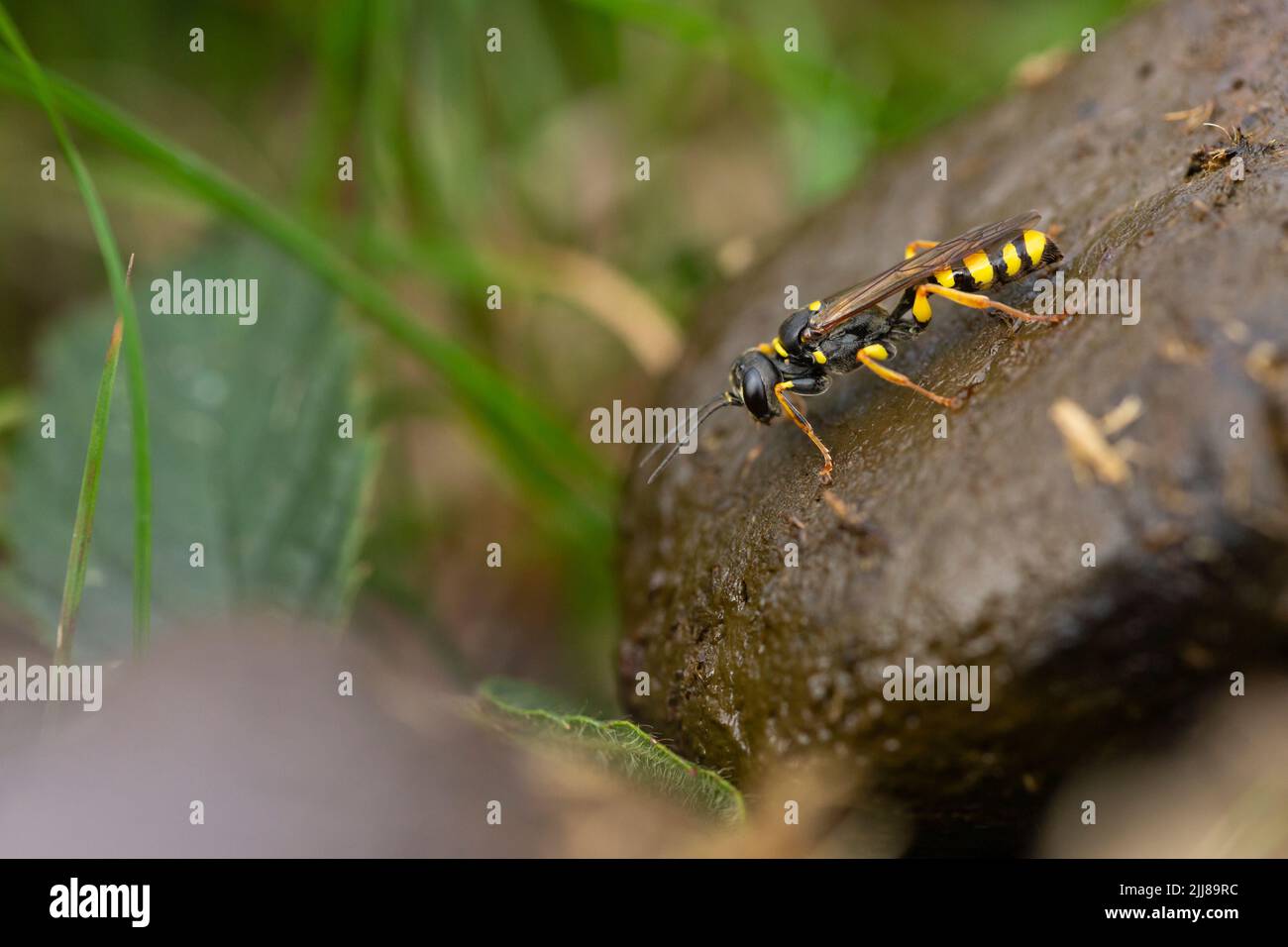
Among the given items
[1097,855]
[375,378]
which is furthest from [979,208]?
[375,378]

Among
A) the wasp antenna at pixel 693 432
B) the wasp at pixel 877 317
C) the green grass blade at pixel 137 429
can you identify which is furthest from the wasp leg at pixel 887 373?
the green grass blade at pixel 137 429

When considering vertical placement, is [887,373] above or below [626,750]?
above

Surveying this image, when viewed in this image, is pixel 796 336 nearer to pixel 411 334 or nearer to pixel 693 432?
pixel 693 432

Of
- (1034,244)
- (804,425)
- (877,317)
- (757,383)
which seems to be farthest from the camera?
(877,317)

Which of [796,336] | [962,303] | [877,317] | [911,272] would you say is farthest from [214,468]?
[962,303]

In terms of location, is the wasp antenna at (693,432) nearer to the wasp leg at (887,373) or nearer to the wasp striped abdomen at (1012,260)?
the wasp leg at (887,373)

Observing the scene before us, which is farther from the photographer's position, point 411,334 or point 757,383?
point 411,334

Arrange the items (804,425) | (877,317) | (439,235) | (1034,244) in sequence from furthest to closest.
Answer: (439,235)
(877,317)
(804,425)
(1034,244)

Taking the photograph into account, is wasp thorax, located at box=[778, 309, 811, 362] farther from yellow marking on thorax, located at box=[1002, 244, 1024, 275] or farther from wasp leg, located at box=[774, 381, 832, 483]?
yellow marking on thorax, located at box=[1002, 244, 1024, 275]
